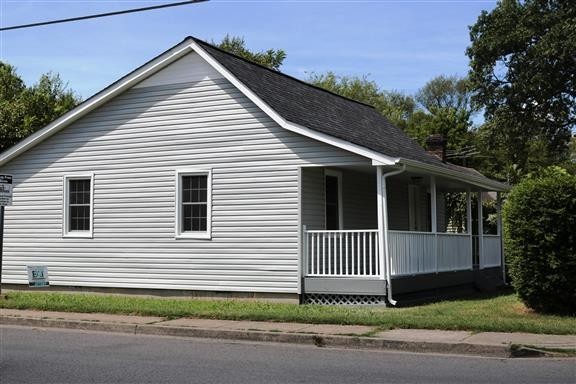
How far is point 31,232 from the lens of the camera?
1802cm

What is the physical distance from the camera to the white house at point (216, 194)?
48.5ft

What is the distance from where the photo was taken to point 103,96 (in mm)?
16922

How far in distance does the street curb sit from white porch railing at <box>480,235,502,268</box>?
10.7 m

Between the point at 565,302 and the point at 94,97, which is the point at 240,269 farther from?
the point at 565,302

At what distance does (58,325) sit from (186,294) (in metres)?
4.06

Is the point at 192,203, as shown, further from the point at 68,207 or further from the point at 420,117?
the point at 420,117

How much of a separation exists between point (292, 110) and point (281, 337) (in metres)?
6.68

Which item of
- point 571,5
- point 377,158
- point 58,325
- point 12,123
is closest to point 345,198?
point 377,158

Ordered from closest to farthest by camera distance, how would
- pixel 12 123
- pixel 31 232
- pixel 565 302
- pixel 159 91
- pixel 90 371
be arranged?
pixel 90 371
pixel 565 302
pixel 159 91
pixel 31 232
pixel 12 123

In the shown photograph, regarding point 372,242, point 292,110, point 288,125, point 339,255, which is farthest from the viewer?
point 292,110

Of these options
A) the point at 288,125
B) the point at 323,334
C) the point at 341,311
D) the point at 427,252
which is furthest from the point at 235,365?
the point at 427,252

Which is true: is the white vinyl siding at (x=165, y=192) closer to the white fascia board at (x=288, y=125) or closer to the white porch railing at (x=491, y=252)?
the white fascia board at (x=288, y=125)

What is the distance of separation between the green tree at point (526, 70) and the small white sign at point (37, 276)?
73.1ft

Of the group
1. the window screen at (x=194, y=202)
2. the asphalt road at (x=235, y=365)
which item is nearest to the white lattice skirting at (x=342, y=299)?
the window screen at (x=194, y=202)
